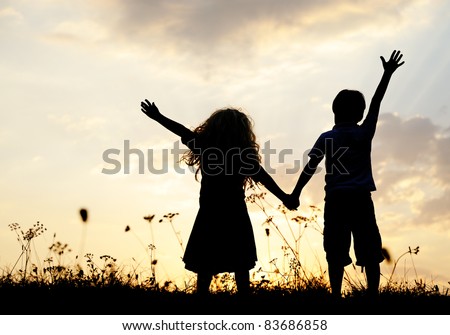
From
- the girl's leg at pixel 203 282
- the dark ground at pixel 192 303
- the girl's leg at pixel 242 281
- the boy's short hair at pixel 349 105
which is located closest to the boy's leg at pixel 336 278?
the dark ground at pixel 192 303

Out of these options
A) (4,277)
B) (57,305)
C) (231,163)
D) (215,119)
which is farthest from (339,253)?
(4,277)

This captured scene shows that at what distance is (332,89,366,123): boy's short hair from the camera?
7406 millimetres

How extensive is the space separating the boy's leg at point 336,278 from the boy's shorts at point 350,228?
0.19ft

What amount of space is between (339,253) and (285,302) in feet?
2.81

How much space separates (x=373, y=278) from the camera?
742 centimetres

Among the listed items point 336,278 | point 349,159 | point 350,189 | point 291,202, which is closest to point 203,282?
point 336,278

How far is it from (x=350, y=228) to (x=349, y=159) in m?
0.81

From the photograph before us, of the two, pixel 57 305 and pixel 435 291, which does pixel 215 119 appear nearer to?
pixel 57 305

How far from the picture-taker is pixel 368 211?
7309mm

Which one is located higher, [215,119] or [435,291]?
[215,119]

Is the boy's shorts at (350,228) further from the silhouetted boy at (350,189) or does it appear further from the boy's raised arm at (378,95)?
the boy's raised arm at (378,95)

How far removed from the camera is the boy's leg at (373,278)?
24.2ft

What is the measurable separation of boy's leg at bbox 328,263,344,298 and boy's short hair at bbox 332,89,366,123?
173 centimetres
